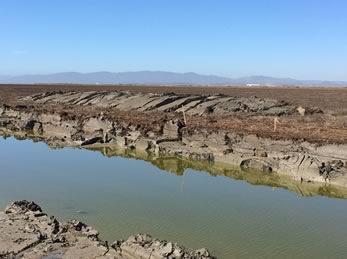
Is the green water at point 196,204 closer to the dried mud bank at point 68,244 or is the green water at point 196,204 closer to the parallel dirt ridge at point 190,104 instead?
the dried mud bank at point 68,244

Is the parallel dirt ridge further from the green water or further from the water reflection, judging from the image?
the green water

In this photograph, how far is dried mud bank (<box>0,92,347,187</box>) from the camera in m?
14.5

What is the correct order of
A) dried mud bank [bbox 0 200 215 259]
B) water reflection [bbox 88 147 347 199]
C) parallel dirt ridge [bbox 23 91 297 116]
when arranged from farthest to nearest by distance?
parallel dirt ridge [bbox 23 91 297 116]
water reflection [bbox 88 147 347 199]
dried mud bank [bbox 0 200 215 259]

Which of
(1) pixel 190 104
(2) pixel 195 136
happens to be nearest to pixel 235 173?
(2) pixel 195 136

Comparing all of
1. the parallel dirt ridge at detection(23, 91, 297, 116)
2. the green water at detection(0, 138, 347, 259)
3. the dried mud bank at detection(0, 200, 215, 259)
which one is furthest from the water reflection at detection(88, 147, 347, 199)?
the parallel dirt ridge at detection(23, 91, 297, 116)

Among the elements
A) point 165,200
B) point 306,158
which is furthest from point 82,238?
point 306,158

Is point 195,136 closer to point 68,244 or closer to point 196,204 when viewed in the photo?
point 196,204

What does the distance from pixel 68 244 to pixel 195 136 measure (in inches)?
467

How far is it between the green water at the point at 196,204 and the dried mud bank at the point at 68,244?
3.14 feet

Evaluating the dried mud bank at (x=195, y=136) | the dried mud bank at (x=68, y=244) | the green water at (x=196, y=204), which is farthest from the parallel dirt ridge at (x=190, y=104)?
the dried mud bank at (x=68, y=244)

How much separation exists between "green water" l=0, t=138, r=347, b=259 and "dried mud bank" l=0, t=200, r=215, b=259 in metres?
0.96

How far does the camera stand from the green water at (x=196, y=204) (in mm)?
8727

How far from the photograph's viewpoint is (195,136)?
1883cm

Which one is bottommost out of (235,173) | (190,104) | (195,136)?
(235,173)
